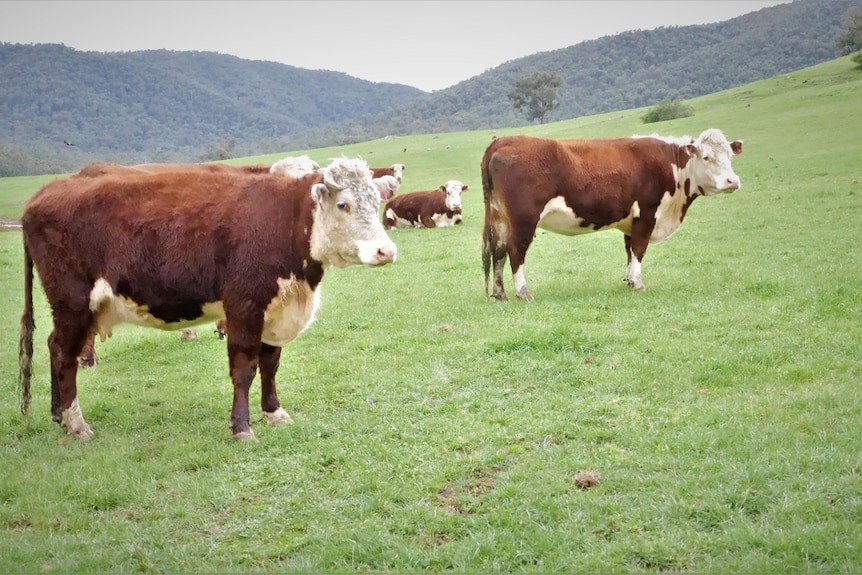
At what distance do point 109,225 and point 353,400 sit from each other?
2708mm

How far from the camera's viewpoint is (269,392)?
7445mm

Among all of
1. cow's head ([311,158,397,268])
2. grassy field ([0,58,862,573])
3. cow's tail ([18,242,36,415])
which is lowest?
grassy field ([0,58,862,573])

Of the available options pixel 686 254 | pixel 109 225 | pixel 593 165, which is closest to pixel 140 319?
pixel 109 225

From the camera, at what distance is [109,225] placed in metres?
7.08

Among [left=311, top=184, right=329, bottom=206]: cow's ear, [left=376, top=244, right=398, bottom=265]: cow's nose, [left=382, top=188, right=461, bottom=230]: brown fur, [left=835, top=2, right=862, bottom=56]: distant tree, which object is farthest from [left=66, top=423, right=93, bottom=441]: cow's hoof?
[left=835, top=2, right=862, bottom=56]: distant tree

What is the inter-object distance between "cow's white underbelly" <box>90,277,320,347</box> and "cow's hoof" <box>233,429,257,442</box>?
0.85 m

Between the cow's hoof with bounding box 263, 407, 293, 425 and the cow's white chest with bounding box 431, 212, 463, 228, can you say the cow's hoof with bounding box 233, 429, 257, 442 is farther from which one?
the cow's white chest with bounding box 431, 212, 463, 228

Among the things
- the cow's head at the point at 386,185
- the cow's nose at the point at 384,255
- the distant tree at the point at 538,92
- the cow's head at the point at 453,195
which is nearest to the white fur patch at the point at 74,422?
the cow's nose at the point at 384,255

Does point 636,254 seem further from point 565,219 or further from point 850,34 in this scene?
point 850,34

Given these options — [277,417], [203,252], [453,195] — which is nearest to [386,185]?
[203,252]

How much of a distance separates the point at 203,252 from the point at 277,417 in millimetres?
1631

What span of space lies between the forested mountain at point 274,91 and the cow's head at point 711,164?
11.8 metres

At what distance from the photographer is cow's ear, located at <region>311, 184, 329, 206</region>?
22.9 feet

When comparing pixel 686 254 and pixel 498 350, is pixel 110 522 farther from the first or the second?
pixel 686 254
